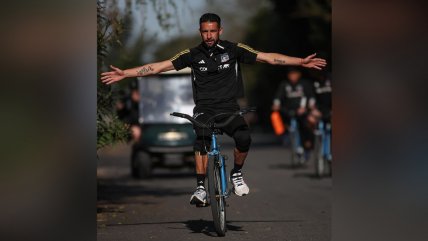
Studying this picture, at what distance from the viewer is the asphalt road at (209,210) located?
11352 mm

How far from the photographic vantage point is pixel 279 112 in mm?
22062

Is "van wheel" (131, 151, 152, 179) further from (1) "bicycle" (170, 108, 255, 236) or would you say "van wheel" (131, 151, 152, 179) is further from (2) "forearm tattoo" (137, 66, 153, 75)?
(2) "forearm tattoo" (137, 66, 153, 75)

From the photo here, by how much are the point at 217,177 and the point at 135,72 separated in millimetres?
1190

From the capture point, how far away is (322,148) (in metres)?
20.4

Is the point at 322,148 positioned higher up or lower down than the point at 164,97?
lower down

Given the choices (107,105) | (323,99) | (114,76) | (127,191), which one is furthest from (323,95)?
(114,76)

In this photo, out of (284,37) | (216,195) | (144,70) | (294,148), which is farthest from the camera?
(284,37)

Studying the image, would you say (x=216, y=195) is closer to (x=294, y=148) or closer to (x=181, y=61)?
(x=181, y=61)

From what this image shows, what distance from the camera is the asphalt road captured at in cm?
1135
